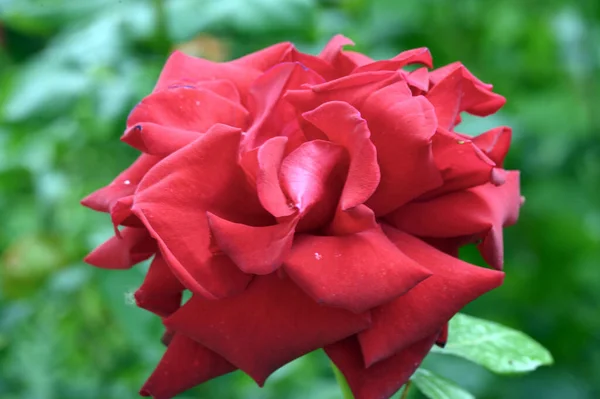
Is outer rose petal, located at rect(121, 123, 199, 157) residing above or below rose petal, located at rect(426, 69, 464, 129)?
below

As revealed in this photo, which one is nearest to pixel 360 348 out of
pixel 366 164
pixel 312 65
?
pixel 366 164

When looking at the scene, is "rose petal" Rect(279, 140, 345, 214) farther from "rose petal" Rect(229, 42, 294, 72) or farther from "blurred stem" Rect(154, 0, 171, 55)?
"blurred stem" Rect(154, 0, 171, 55)

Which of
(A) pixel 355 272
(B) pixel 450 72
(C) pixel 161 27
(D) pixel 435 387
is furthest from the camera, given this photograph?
(C) pixel 161 27

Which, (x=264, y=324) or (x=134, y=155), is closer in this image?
(x=264, y=324)

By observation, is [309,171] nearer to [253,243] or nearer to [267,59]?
[253,243]

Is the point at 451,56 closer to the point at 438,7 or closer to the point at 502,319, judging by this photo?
the point at 438,7

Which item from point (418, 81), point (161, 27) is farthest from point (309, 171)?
point (161, 27)

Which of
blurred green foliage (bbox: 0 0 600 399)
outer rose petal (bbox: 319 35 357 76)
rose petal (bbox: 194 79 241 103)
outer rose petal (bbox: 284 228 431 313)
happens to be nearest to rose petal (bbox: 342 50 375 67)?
outer rose petal (bbox: 319 35 357 76)

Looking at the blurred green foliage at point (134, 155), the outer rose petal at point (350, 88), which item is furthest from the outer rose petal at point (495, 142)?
the blurred green foliage at point (134, 155)
